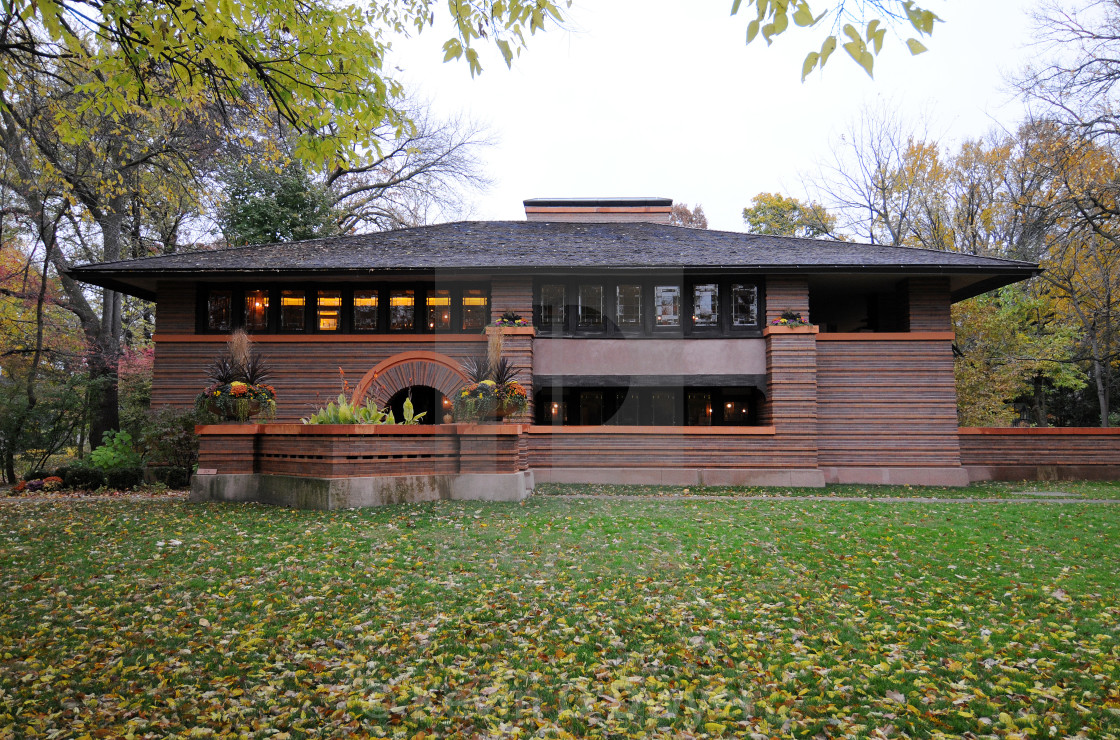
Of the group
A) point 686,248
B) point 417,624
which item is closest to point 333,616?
point 417,624

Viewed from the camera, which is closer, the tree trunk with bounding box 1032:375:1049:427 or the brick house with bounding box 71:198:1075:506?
the brick house with bounding box 71:198:1075:506

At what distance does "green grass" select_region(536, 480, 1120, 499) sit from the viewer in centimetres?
1341

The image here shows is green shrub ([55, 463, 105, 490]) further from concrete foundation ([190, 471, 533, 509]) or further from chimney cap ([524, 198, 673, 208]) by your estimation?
chimney cap ([524, 198, 673, 208])

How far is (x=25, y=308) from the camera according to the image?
21688 mm

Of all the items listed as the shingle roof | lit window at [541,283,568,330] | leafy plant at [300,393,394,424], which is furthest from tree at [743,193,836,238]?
leafy plant at [300,393,394,424]

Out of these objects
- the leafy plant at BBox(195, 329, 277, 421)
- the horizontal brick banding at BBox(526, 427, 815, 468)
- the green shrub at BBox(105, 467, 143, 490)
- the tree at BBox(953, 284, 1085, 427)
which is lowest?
the green shrub at BBox(105, 467, 143, 490)

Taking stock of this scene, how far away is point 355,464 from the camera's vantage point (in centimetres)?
1011

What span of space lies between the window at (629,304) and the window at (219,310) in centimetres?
1019

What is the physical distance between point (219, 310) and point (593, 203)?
12657mm

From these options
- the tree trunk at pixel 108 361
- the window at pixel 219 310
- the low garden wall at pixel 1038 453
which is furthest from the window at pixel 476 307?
the low garden wall at pixel 1038 453

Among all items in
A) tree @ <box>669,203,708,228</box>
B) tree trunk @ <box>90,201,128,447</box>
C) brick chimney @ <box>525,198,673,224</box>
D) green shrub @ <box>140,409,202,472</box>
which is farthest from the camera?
tree @ <box>669,203,708,228</box>

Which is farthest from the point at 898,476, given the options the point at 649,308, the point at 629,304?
the point at 629,304

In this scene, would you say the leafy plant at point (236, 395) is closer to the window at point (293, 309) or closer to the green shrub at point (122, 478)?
the green shrub at point (122, 478)

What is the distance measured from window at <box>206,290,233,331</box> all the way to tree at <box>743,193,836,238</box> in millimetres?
24662
